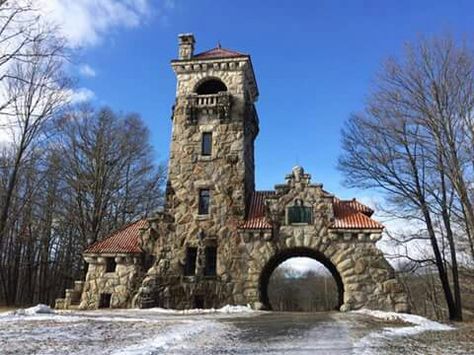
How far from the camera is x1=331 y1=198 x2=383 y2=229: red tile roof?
1939 centimetres

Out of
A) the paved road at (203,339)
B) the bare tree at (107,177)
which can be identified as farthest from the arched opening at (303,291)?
the paved road at (203,339)

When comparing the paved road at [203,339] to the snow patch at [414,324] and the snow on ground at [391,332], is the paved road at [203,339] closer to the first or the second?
the snow on ground at [391,332]

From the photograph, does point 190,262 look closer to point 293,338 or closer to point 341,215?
point 341,215

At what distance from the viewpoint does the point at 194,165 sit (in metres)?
21.9

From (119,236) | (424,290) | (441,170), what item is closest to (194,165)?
(119,236)

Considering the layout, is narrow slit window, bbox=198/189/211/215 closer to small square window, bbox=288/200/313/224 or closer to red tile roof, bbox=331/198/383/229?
small square window, bbox=288/200/313/224

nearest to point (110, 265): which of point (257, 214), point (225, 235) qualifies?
point (225, 235)

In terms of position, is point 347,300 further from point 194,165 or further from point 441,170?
point 194,165

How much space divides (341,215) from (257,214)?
4058 mm

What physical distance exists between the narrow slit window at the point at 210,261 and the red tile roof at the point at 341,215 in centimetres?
185

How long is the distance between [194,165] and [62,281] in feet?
53.9

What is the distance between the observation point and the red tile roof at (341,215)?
64.1 feet

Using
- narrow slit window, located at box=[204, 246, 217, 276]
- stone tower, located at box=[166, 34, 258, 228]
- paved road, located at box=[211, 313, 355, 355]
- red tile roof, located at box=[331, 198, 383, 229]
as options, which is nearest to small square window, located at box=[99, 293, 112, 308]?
stone tower, located at box=[166, 34, 258, 228]

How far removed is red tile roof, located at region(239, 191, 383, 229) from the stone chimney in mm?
8945
